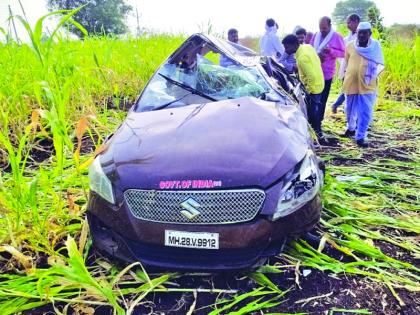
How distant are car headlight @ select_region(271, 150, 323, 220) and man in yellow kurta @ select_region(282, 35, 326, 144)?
303 cm

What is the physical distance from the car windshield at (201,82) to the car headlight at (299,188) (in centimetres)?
92

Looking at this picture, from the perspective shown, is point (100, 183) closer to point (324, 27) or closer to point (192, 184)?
point (192, 184)

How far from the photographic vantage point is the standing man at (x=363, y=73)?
5105mm

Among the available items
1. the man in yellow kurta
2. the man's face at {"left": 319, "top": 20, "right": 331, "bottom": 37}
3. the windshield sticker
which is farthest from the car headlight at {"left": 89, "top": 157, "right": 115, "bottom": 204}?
the man's face at {"left": 319, "top": 20, "right": 331, "bottom": 37}

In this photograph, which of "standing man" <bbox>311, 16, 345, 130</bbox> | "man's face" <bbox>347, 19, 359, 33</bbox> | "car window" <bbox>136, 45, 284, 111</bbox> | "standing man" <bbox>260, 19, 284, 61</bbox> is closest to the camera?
"car window" <bbox>136, 45, 284, 111</bbox>

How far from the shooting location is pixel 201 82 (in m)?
3.34

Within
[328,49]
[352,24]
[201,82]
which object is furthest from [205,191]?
[352,24]

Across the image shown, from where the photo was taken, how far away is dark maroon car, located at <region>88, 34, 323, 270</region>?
6.65 ft

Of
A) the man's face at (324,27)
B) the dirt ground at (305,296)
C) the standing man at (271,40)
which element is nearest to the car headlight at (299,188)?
the dirt ground at (305,296)

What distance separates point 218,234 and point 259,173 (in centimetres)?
37

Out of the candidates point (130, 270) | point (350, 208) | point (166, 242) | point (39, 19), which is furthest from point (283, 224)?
point (39, 19)

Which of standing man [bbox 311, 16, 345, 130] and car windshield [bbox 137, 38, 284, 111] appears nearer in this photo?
car windshield [bbox 137, 38, 284, 111]

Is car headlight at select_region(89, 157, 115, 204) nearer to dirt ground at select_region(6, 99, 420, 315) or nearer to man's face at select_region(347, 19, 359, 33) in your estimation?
dirt ground at select_region(6, 99, 420, 315)

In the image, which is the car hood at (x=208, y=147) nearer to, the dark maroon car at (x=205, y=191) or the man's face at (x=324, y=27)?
the dark maroon car at (x=205, y=191)
